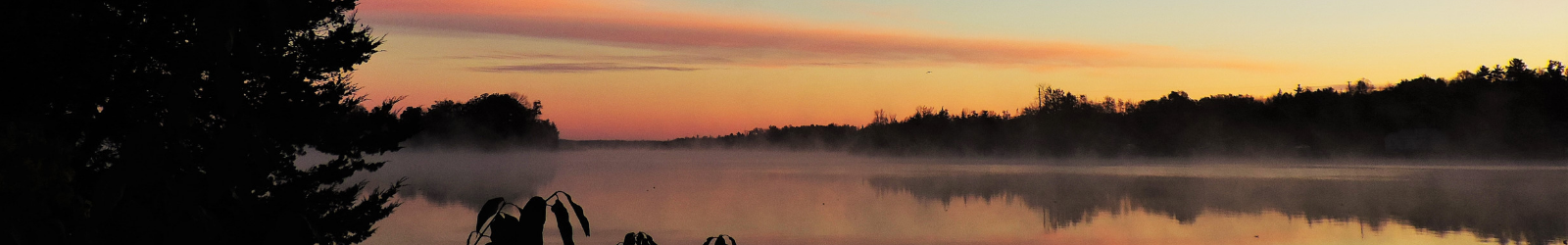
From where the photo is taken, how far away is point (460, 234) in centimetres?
2169

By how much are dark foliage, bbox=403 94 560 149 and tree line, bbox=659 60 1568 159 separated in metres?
54.2

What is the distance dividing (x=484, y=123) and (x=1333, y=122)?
84.5 meters

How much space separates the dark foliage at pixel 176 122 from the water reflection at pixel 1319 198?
568 inches

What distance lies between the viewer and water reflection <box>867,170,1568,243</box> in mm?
23484

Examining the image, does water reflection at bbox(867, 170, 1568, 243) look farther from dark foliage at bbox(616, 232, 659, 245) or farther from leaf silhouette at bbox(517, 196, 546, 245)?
leaf silhouette at bbox(517, 196, 546, 245)

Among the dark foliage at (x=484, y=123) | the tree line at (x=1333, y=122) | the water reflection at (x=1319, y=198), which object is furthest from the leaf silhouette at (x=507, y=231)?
the dark foliage at (x=484, y=123)

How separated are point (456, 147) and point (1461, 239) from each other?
409 feet

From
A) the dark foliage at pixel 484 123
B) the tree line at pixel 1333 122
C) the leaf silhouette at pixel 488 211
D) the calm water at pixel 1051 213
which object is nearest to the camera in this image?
the leaf silhouette at pixel 488 211

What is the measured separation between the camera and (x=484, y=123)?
415ft

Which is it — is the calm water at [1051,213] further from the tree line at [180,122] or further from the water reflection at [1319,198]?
the tree line at [180,122]

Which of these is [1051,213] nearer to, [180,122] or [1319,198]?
[1319,198]

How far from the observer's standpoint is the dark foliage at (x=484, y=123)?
4975 inches

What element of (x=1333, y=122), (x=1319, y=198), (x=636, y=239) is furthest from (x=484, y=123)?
(x=636, y=239)

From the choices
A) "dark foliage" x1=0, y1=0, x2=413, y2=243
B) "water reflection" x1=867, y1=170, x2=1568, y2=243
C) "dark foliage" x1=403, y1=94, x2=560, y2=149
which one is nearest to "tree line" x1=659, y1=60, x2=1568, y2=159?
"water reflection" x1=867, y1=170, x2=1568, y2=243
